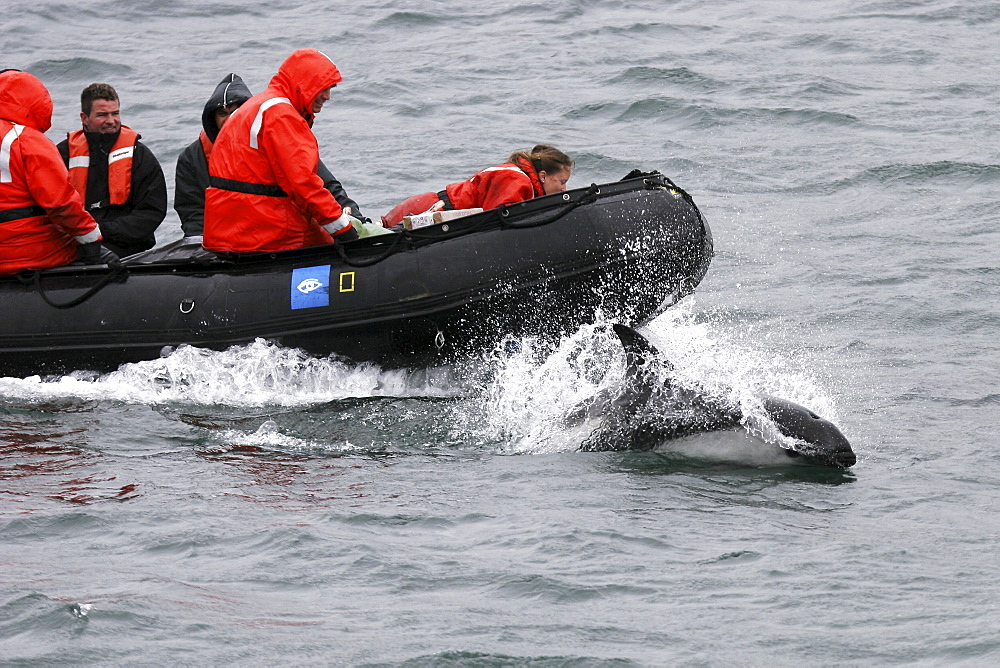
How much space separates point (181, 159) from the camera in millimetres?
10078

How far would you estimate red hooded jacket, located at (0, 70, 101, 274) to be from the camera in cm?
882

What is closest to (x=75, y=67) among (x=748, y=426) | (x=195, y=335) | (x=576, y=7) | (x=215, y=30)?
(x=215, y=30)

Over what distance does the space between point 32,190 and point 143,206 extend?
1.22 m

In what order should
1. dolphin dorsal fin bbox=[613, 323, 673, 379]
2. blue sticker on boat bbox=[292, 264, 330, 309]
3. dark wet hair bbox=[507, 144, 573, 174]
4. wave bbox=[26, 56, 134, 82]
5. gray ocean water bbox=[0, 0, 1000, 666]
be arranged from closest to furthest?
1. gray ocean water bbox=[0, 0, 1000, 666]
2. dolphin dorsal fin bbox=[613, 323, 673, 379]
3. blue sticker on boat bbox=[292, 264, 330, 309]
4. dark wet hair bbox=[507, 144, 573, 174]
5. wave bbox=[26, 56, 134, 82]

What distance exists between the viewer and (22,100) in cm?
882

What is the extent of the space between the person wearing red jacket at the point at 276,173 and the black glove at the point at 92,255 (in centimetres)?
73

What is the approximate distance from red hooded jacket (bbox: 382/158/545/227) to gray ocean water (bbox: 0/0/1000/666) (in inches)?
47.2

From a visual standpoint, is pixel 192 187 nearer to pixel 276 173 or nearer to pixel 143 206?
pixel 143 206

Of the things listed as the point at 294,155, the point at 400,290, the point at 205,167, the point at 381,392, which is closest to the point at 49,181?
the point at 205,167

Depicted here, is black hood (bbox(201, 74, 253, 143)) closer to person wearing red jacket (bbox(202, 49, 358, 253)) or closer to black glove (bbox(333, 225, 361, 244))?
person wearing red jacket (bbox(202, 49, 358, 253))

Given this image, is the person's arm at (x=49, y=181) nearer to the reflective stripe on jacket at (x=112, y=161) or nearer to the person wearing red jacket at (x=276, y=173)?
the reflective stripe on jacket at (x=112, y=161)

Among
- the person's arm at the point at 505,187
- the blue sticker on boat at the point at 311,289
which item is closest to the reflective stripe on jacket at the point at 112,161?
the blue sticker on boat at the point at 311,289

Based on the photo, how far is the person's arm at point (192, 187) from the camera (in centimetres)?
1000

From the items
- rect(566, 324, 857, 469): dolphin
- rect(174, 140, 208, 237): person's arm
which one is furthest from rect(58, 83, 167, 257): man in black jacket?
rect(566, 324, 857, 469): dolphin
